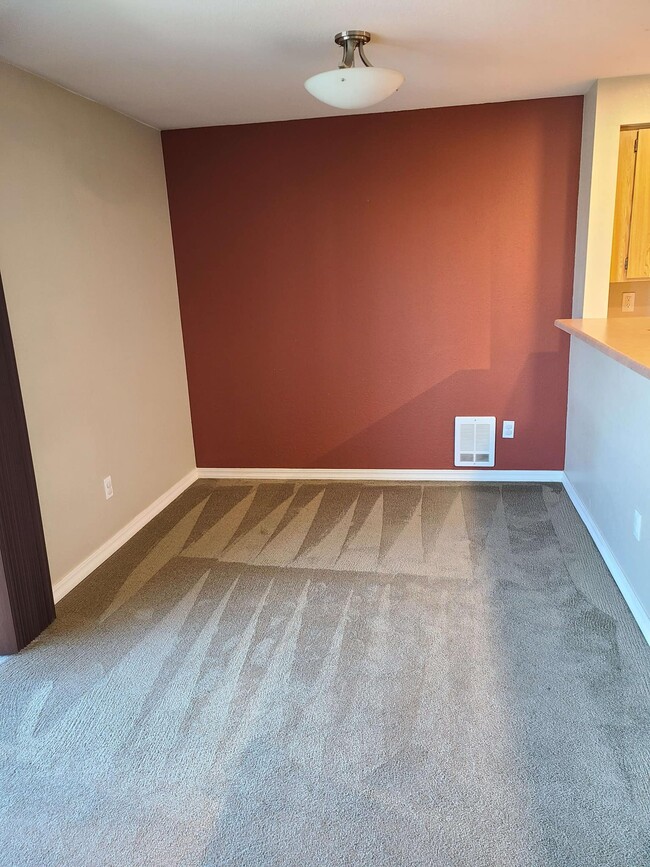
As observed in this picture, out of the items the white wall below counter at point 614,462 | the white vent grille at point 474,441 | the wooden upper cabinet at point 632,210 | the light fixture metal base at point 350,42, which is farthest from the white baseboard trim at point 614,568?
the light fixture metal base at point 350,42

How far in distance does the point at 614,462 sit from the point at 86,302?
2.66 meters

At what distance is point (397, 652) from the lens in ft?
7.60

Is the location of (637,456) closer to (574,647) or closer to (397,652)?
(574,647)

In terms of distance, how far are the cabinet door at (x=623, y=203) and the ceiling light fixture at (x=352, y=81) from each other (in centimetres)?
164

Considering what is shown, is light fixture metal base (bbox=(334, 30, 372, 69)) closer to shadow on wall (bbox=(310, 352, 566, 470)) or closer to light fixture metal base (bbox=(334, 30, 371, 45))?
light fixture metal base (bbox=(334, 30, 371, 45))

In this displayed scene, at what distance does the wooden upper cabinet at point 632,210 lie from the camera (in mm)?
3295

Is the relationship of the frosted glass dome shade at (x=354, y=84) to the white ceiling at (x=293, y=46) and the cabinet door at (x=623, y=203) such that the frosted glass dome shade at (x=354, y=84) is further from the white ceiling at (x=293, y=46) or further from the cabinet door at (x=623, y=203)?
the cabinet door at (x=623, y=203)

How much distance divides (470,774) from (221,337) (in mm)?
3108

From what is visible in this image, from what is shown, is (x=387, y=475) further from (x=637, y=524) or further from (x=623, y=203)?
(x=623, y=203)

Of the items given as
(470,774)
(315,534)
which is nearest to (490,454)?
Answer: (315,534)

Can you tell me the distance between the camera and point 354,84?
229 centimetres

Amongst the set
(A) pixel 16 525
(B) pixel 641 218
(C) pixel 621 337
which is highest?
(B) pixel 641 218

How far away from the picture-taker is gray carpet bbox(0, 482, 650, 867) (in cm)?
158

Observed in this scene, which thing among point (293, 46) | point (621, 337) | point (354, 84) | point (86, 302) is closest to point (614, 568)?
point (621, 337)
